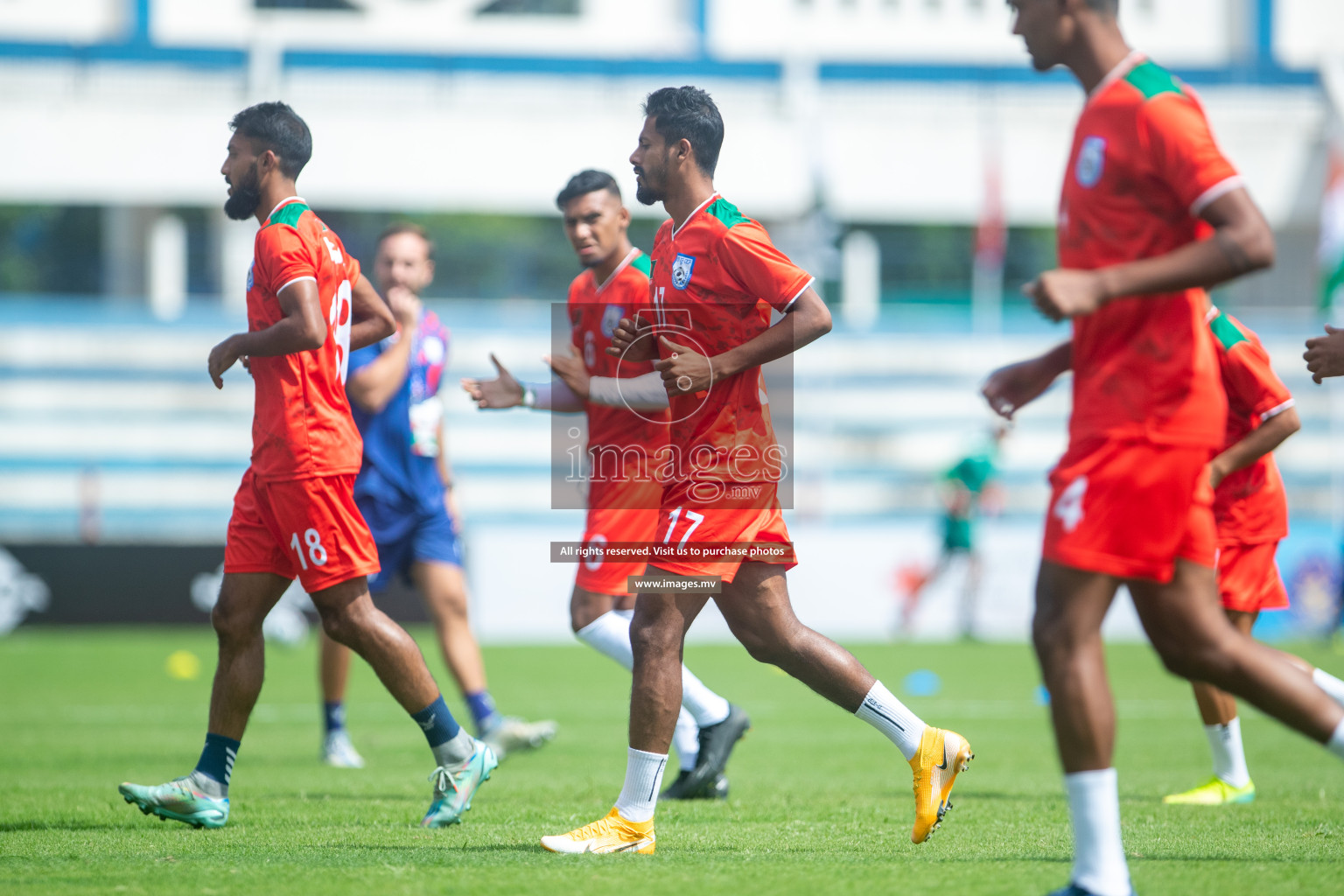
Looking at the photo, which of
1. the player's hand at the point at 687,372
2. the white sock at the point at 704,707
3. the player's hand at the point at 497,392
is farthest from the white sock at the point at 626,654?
the player's hand at the point at 687,372

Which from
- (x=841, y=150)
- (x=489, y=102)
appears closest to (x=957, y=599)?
(x=841, y=150)

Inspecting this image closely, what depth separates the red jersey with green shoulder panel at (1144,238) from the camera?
3.51m

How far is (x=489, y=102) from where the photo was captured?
96.2 feet

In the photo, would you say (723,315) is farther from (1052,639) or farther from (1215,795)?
(1215,795)

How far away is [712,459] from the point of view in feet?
15.5

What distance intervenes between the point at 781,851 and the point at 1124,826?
150cm

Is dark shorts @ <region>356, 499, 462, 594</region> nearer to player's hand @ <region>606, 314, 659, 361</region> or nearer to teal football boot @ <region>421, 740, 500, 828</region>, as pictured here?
teal football boot @ <region>421, 740, 500, 828</region>

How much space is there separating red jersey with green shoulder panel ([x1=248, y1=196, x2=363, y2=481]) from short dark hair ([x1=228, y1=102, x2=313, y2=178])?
7.5 inches

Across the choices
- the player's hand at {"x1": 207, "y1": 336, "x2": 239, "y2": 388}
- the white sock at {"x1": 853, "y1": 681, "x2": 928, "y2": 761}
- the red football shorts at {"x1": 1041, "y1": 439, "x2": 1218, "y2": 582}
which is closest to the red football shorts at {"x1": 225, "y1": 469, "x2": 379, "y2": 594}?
the player's hand at {"x1": 207, "y1": 336, "x2": 239, "y2": 388}

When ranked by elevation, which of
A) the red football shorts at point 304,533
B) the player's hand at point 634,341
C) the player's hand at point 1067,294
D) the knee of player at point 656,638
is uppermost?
the player's hand at point 1067,294

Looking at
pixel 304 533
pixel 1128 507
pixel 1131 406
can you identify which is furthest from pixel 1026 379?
pixel 304 533

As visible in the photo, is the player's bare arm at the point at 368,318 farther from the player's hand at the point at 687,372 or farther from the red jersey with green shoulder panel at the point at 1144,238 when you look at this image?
the red jersey with green shoulder panel at the point at 1144,238

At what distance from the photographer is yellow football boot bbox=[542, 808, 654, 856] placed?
15.0 feet

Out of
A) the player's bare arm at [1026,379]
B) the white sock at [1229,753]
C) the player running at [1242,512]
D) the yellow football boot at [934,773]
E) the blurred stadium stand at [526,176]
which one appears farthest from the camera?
the blurred stadium stand at [526,176]
